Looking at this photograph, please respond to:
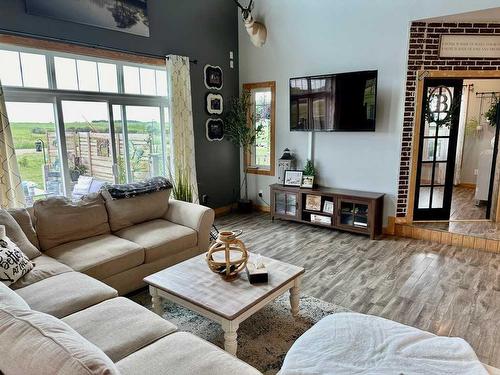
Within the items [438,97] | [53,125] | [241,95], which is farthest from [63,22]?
[438,97]

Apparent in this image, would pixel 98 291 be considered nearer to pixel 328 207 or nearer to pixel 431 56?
pixel 328 207

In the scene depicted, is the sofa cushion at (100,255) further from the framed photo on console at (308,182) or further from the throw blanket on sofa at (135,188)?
the framed photo on console at (308,182)

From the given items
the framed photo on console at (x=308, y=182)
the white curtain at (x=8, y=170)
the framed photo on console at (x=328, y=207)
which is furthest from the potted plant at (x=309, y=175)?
the white curtain at (x=8, y=170)

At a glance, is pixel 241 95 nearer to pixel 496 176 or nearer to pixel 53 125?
pixel 53 125

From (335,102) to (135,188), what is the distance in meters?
2.77

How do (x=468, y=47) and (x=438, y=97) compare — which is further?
(x=438, y=97)

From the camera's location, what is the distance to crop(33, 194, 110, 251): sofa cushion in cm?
280

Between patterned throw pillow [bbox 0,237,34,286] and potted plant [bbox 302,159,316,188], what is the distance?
139 inches

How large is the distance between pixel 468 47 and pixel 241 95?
3188mm

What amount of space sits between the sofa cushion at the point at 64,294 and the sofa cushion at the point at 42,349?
83cm

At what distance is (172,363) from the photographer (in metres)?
1.46

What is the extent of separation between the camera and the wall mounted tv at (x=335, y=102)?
429 cm

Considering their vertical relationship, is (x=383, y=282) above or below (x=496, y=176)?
below

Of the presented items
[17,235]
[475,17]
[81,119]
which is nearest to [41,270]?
[17,235]
